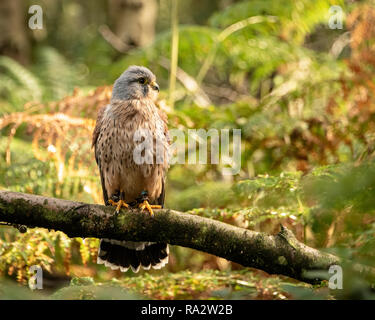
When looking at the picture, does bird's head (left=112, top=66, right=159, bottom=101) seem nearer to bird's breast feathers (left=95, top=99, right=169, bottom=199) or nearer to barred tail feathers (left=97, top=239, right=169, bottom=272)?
bird's breast feathers (left=95, top=99, right=169, bottom=199)

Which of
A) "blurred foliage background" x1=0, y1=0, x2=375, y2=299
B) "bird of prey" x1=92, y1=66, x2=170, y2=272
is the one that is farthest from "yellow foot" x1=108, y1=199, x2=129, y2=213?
"blurred foliage background" x1=0, y1=0, x2=375, y2=299

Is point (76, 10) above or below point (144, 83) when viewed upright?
above

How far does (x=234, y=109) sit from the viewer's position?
199 inches

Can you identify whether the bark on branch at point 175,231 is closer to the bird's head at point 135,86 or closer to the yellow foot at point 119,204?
the yellow foot at point 119,204

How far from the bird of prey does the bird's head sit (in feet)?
0.12

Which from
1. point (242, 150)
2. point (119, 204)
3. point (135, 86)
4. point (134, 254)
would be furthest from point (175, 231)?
point (242, 150)

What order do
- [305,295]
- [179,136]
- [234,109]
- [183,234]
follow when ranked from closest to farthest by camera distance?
[305,295] → [183,234] → [179,136] → [234,109]

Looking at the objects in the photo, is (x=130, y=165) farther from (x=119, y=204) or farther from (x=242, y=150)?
(x=242, y=150)

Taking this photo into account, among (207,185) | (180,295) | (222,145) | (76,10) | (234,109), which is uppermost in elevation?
(76,10)

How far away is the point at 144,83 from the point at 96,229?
1.59m

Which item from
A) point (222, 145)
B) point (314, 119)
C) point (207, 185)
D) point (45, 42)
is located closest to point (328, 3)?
point (314, 119)

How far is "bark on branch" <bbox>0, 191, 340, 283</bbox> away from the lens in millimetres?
2426

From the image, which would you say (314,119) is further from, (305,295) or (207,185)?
(305,295)

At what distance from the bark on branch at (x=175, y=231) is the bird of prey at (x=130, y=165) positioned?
61 cm
